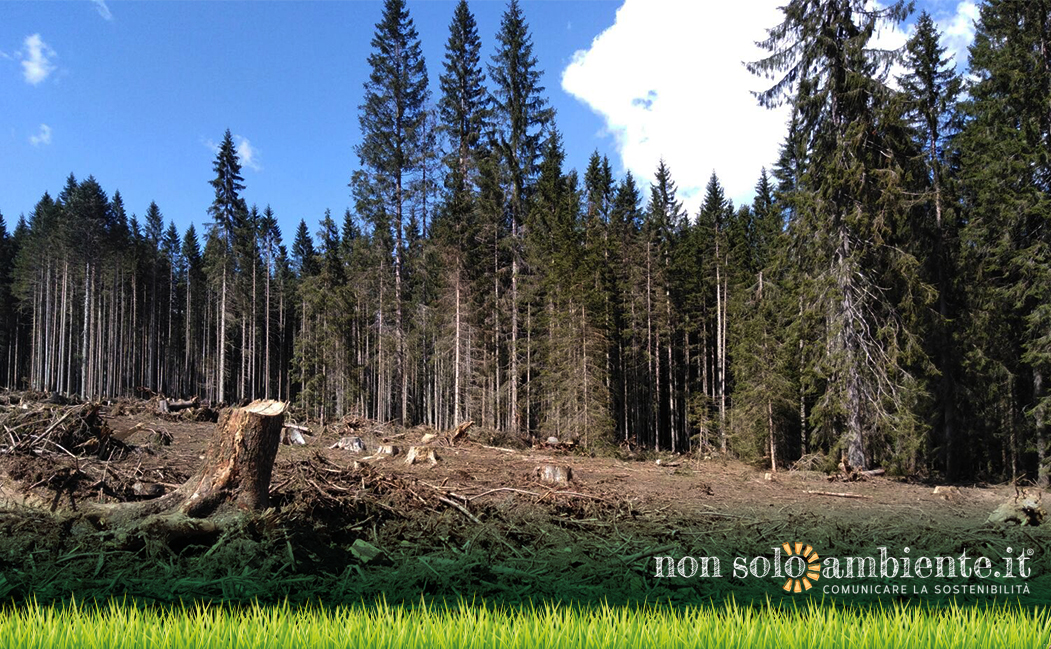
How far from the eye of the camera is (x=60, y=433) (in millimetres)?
8609

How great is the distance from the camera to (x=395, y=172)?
29.0 meters

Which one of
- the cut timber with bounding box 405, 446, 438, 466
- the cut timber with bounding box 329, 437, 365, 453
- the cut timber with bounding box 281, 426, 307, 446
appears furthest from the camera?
the cut timber with bounding box 329, 437, 365, 453

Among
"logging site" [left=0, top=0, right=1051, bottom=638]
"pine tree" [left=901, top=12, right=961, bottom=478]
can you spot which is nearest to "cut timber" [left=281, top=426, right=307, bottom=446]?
"logging site" [left=0, top=0, right=1051, bottom=638]

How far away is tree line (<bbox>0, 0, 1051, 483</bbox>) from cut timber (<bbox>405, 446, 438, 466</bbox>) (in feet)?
31.2

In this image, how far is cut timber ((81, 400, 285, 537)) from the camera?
5.29 metres

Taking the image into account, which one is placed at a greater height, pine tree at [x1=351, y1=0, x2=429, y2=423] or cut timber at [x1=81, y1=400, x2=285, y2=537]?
pine tree at [x1=351, y1=0, x2=429, y2=423]

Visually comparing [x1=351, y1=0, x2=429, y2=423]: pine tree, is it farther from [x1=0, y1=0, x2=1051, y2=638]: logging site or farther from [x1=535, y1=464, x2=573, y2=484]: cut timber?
[x1=535, y1=464, x2=573, y2=484]: cut timber

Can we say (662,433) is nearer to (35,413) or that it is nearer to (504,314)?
(504,314)

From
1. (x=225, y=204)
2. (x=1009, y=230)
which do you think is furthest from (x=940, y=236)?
(x=225, y=204)

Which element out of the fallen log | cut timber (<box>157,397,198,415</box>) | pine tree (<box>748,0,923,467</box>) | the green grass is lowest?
the fallen log

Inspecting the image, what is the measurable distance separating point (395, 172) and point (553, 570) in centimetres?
2672

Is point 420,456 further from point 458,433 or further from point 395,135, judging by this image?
point 395,135

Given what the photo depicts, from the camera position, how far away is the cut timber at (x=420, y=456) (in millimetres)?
11500

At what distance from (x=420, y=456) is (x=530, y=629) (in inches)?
351
